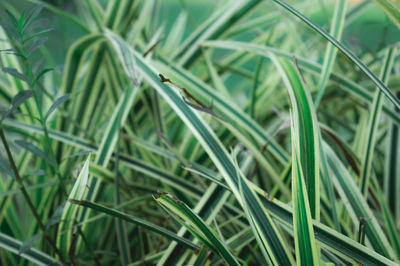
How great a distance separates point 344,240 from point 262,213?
0.24 feet

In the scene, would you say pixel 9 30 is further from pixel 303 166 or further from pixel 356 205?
pixel 356 205

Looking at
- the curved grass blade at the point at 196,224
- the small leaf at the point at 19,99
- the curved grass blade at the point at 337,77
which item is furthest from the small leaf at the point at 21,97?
the curved grass blade at the point at 337,77

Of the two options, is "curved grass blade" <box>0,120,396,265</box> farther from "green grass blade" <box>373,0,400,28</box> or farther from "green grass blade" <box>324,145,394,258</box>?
"green grass blade" <box>373,0,400,28</box>

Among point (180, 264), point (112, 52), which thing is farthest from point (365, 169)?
point (112, 52)

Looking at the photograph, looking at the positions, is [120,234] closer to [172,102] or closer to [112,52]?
[172,102]

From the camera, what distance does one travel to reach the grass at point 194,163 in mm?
344

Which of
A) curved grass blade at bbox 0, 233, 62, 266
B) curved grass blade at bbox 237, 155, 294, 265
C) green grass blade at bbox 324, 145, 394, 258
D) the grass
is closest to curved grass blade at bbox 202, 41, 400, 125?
the grass

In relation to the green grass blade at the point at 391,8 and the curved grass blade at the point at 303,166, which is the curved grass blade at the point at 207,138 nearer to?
the curved grass blade at the point at 303,166

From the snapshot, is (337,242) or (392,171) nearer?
(337,242)

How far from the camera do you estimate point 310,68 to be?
1.77 ft

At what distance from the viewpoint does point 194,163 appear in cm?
55

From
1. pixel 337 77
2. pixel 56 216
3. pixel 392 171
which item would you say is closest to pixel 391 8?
pixel 337 77

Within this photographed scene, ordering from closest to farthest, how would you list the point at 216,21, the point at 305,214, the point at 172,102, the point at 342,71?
the point at 305,214, the point at 172,102, the point at 216,21, the point at 342,71

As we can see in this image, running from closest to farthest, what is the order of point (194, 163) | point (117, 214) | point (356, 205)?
1. point (117, 214)
2. point (356, 205)
3. point (194, 163)
